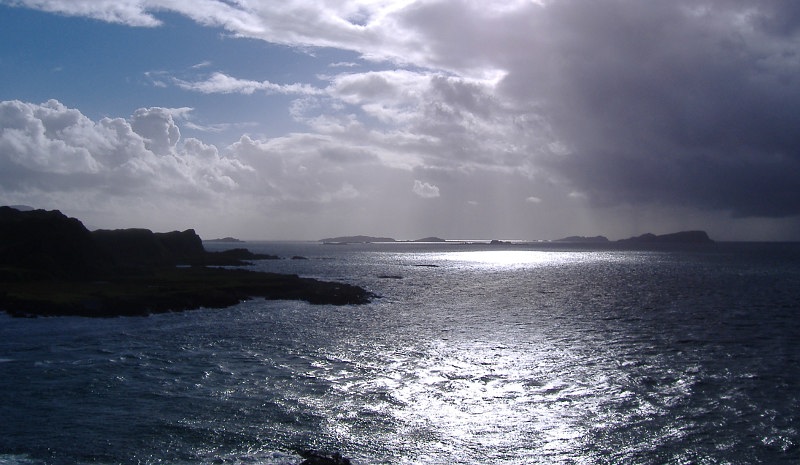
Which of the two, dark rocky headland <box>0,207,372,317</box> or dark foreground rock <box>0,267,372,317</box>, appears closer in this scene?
dark foreground rock <box>0,267,372,317</box>

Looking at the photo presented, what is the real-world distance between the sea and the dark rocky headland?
5.86m

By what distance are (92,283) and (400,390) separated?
211ft

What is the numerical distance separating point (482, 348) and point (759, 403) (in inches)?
768

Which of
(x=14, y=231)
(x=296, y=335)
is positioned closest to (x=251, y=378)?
(x=296, y=335)

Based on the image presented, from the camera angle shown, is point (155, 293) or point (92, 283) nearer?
point (155, 293)

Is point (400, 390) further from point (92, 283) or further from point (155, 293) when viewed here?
point (92, 283)

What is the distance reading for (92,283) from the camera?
80000mm

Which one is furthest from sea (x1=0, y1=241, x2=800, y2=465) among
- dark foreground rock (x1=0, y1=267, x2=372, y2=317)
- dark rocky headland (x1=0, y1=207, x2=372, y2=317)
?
dark rocky headland (x1=0, y1=207, x2=372, y2=317)

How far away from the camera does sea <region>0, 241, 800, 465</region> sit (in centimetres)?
2359

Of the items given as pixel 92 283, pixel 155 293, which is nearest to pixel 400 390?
pixel 155 293

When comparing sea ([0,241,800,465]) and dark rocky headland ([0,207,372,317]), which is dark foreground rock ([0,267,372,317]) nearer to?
dark rocky headland ([0,207,372,317])

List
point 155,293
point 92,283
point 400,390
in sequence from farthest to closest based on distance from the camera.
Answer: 1. point 92,283
2. point 155,293
3. point 400,390

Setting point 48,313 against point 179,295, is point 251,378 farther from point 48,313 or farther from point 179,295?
point 179,295

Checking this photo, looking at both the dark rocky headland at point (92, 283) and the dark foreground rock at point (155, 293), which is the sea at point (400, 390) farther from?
the dark rocky headland at point (92, 283)
